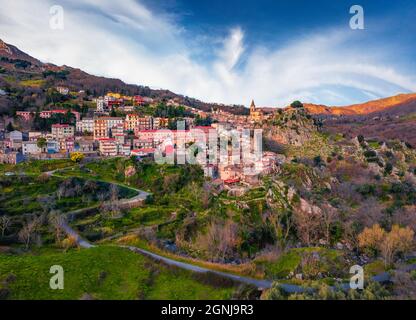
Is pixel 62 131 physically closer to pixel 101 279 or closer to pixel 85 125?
pixel 85 125

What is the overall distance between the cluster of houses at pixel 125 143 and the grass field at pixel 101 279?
19653 millimetres

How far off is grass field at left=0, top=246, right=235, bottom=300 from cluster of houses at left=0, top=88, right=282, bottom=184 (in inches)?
774

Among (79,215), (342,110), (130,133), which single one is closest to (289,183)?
(79,215)

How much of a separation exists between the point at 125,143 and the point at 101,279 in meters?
33.8

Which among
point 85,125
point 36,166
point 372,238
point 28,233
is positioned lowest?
point 372,238

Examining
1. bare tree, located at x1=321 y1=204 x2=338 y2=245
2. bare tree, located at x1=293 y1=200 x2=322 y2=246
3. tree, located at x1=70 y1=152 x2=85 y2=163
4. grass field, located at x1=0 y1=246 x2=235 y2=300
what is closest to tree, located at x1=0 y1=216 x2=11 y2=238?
grass field, located at x1=0 y1=246 x2=235 y2=300

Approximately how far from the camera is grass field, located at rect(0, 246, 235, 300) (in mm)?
15523

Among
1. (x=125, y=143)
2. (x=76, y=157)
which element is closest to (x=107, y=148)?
(x=125, y=143)

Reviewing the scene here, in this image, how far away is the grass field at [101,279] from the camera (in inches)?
611

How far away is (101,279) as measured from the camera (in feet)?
56.5

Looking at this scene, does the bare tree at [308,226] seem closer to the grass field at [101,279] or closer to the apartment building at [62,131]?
the grass field at [101,279]

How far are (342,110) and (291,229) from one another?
147m

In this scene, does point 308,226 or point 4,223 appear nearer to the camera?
point 4,223

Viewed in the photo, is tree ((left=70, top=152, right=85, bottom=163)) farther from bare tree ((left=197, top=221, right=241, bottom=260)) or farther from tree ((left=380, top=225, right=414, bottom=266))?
tree ((left=380, top=225, right=414, bottom=266))
